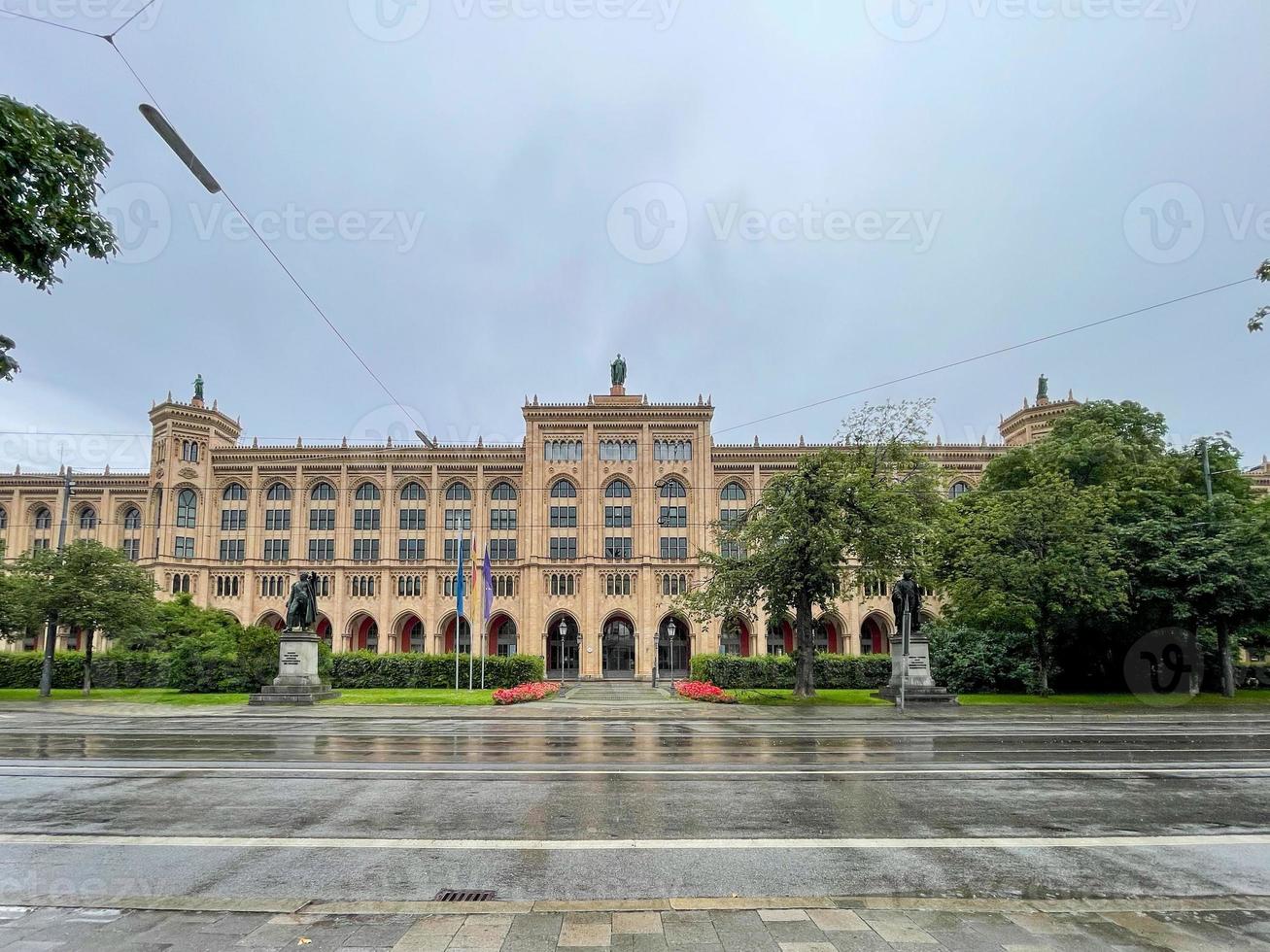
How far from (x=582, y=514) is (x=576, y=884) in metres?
56.4

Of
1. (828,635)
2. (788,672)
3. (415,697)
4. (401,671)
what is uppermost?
(401,671)

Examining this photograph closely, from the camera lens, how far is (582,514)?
6284 centimetres

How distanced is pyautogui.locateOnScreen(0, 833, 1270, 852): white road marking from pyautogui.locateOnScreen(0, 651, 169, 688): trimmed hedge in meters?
35.4

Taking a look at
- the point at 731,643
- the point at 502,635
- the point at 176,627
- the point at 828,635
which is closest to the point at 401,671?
the point at 176,627

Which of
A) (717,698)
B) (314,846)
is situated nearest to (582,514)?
(717,698)

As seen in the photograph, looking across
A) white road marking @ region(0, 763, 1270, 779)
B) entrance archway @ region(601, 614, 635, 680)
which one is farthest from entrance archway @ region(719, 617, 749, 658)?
white road marking @ region(0, 763, 1270, 779)

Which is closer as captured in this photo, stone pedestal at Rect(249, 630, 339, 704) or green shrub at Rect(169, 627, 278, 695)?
stone pedestal at Rect(249, 630, 339, 704)

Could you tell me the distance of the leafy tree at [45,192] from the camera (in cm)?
736

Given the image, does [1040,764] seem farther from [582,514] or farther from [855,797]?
[582,514]

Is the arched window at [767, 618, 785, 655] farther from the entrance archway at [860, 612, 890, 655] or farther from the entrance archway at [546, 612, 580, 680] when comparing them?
the entrance archway at [546, 612, 580, 680]

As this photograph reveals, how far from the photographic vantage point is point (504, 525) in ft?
213

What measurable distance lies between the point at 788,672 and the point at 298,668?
2197cm

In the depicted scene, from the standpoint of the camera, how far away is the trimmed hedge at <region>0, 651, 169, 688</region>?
38688 mm

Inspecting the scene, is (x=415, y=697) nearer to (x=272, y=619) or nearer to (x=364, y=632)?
(x=364, y=632)
